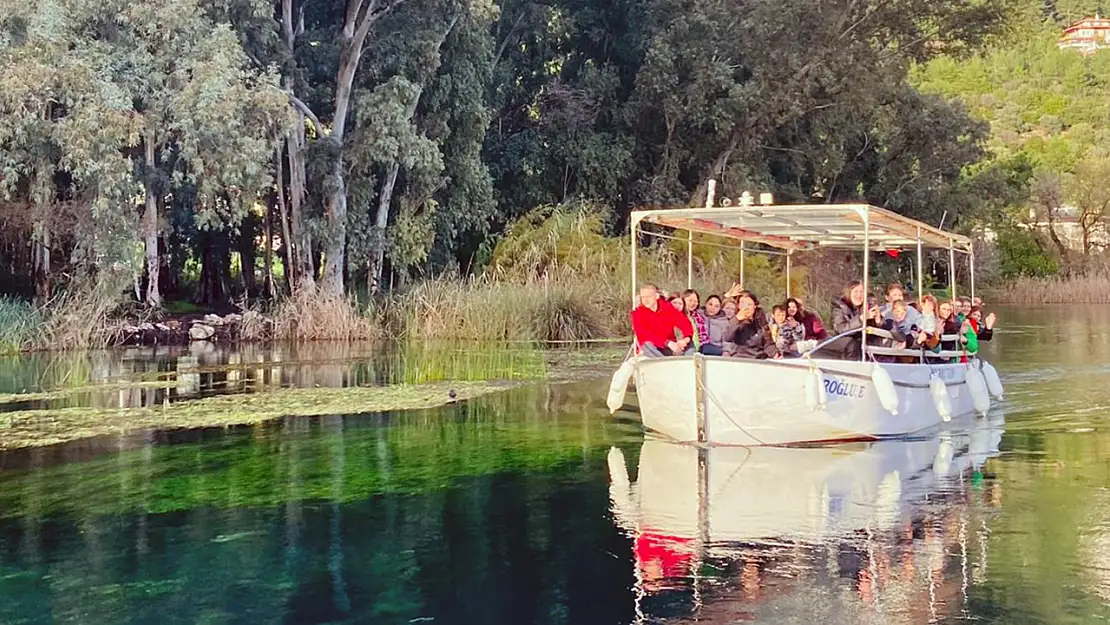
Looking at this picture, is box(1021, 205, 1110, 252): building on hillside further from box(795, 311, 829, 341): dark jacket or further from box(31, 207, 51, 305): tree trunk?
box(795, 311, 829, 341): dark jacket

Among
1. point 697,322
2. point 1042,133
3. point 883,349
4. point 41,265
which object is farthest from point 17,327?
point 1042,133

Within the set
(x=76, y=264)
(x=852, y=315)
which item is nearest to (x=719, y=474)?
(x=852, y=315)

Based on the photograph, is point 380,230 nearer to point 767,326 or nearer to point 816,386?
point 767,326

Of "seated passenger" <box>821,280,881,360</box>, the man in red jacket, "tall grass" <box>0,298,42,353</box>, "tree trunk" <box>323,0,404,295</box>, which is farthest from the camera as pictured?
"tree trunk" <box>323,0,404,295</box>

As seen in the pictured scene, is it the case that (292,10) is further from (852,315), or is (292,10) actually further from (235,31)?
(852,315)

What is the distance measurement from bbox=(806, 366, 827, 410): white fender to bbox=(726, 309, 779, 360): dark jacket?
1696 millimetres

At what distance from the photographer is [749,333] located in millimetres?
14062

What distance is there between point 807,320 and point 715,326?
1.45m

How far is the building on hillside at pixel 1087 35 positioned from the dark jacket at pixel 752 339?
3592 inches

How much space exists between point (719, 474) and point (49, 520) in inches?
219

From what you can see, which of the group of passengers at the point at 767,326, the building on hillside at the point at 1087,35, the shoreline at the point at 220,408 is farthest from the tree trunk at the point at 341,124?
the building on hillside at the point at 1087,35

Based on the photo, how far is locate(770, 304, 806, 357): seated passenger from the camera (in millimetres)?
14305

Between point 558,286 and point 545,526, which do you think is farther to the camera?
point 558,286

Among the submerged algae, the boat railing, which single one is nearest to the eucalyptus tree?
the submerged algae
